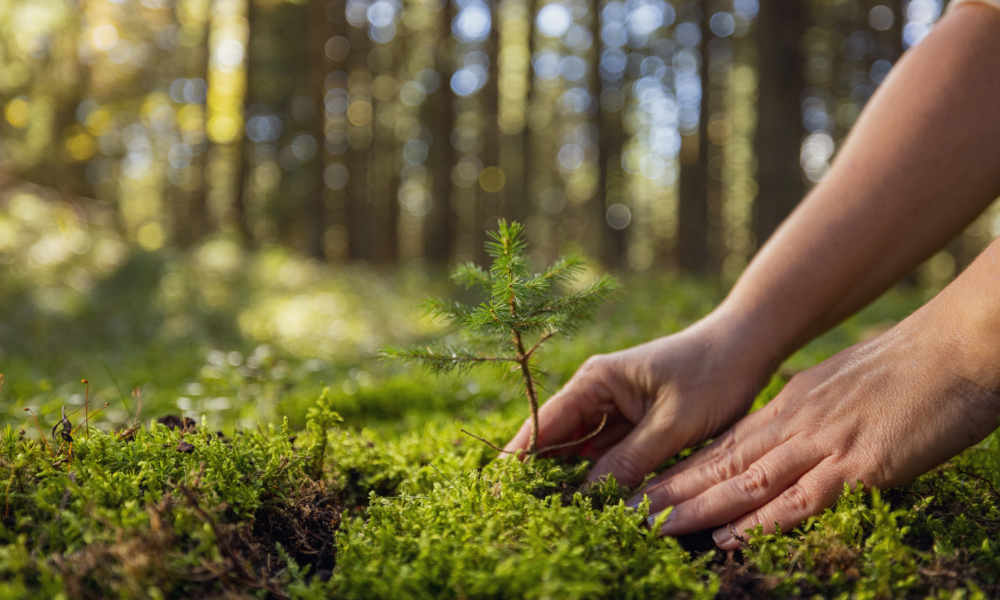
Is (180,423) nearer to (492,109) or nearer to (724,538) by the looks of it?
(724,538)

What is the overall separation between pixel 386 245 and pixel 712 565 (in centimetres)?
2120

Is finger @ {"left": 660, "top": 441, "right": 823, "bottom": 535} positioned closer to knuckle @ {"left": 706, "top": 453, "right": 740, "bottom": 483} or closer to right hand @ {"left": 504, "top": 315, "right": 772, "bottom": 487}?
knuckle @ {"left": 706, "top": 453, "right": 740, "bottom": 483}

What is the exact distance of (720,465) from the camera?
2160 millimetres

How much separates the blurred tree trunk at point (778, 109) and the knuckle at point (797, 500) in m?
10.0

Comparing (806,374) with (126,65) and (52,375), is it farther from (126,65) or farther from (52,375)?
(126,65)

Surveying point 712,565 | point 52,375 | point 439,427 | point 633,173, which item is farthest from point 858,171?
point 633,173

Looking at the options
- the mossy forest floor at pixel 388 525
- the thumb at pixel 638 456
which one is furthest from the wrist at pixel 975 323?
the thumb at pixel 638 456

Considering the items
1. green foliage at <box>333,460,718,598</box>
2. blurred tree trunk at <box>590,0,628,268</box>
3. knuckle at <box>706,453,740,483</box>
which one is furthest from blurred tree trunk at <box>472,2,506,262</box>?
green foliage at <box>333,460,718,598</box>

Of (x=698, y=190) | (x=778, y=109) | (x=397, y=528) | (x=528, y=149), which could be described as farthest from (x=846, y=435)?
(x=528, y=149)

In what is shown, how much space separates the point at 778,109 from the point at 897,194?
31.9ft

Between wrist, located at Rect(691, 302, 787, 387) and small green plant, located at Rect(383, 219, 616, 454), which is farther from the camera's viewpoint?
wrist, located at Rect(691, 302, 787, 387)

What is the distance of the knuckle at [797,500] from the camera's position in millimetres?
1940

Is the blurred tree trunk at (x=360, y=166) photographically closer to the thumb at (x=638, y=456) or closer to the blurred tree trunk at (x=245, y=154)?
the blurred tree trunk at (x=245, y=154)

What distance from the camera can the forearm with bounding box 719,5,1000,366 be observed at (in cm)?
248
